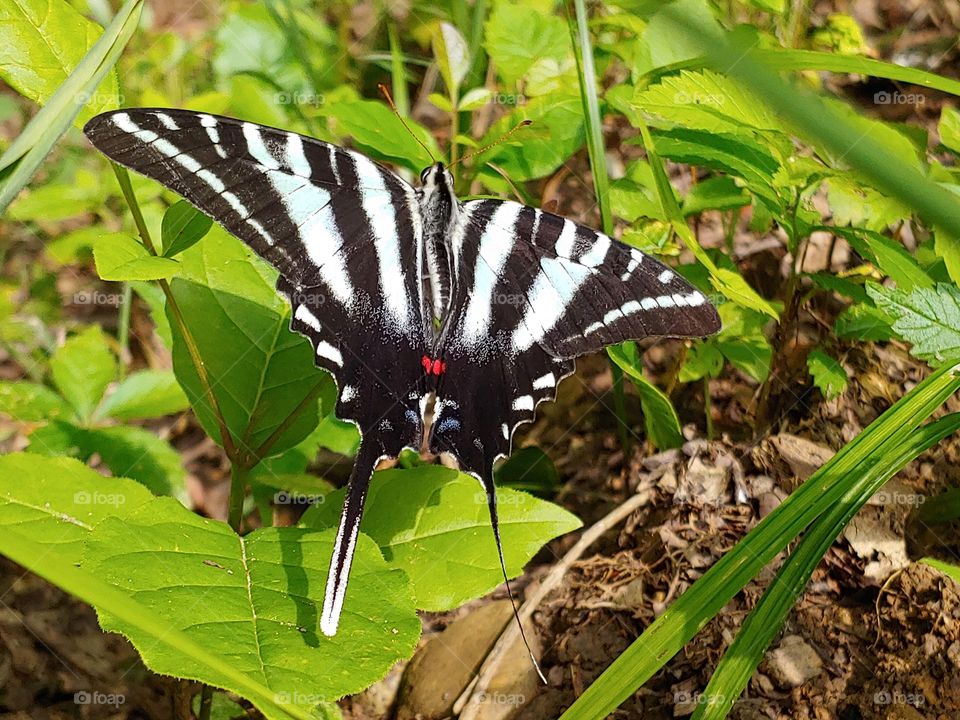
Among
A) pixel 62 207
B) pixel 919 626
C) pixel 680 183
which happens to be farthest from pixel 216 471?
pixel 919 626

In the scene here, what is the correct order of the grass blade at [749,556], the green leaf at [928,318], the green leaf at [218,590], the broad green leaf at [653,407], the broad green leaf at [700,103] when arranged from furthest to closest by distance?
the broad green leaf at [653,407] → the broad green leaf at [700,103] → the green leaf at [928,318] → the grass blade at [749,556] → the green leaf at [218,590]

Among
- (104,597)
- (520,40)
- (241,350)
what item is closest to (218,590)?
(104,597)

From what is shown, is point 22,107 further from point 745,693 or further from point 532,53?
point 745,693

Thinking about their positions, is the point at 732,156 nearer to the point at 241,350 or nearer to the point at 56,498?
the point at 241,350

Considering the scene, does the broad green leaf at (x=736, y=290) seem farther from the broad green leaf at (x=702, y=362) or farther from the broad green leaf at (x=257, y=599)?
the broad green leaf at (x=257, y=599)

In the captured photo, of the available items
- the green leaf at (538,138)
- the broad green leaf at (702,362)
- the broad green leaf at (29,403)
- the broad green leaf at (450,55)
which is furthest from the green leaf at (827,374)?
the broad green leaf at (29,403)

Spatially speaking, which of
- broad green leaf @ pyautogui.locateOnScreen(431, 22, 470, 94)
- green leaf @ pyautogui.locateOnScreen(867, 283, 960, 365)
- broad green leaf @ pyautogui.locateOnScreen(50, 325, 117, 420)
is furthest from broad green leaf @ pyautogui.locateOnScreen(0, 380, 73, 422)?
green leaf @ pyautogui.locateOnScreen(867, 283, 960, 365)
